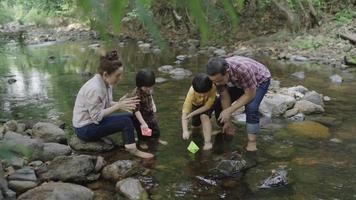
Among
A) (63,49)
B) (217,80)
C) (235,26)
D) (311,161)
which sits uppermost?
(235,26)

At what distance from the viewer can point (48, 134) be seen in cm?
490

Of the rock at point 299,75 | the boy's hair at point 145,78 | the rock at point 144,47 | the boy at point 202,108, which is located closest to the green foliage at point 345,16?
the rock at point 299,75

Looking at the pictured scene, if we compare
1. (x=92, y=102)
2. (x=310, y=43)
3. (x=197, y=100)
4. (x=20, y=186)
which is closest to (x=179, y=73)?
(x=310, y=43)

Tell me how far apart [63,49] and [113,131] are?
12.9 m

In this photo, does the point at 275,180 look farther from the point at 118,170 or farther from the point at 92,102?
the point at 92,102

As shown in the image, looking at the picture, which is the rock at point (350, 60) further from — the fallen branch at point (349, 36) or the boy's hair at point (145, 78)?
the boy's hair at point (145, 78)

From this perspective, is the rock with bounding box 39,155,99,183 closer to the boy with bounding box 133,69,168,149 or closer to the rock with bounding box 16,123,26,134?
the boy with bounding box 133,69,168,149

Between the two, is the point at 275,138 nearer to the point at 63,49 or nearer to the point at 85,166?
the point at 85,166

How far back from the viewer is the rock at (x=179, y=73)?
9336 millimetres

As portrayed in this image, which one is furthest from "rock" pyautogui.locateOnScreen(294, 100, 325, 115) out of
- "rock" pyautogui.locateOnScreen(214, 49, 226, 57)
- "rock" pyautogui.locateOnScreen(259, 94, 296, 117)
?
"rock" pyautogui.locateOnScreen(214, 49, 226, 57)

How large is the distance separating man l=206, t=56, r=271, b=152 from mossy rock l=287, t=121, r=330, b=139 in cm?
86

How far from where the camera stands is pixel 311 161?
14.3 feet

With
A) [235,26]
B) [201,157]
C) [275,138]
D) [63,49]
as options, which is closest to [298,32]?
[63,49]

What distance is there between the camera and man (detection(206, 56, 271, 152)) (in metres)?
4.04
